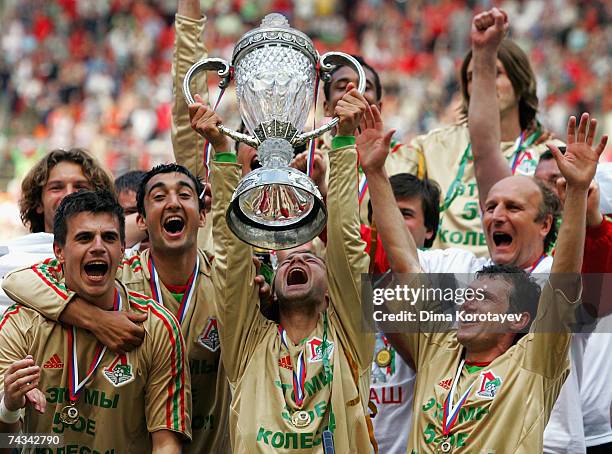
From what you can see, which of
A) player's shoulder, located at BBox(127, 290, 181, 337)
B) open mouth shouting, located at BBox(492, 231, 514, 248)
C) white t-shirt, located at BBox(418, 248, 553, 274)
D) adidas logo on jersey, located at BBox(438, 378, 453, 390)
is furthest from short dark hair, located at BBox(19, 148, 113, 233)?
adidas logo on jersey, located at BBox(438, 378, 453, 390)

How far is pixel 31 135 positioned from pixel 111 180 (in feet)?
36.4

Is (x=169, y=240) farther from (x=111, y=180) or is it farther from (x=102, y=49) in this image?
(x=102, y=49)

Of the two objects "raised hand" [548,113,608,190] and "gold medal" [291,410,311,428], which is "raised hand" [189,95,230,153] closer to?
"gold medal" [291,410,311,428]

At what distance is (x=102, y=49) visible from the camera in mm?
18922

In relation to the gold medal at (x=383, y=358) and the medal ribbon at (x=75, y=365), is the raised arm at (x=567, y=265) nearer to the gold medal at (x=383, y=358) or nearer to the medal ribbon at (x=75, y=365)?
the gold medal at (x=383, y=358)

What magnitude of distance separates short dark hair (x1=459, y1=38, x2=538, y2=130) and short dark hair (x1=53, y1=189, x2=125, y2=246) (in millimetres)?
2135

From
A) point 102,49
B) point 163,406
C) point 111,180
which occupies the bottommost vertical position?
point 163,406

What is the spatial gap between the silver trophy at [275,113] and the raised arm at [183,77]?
1120 mm

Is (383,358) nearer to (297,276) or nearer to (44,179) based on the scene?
(297,276)

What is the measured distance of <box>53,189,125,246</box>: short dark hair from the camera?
5.07 metres

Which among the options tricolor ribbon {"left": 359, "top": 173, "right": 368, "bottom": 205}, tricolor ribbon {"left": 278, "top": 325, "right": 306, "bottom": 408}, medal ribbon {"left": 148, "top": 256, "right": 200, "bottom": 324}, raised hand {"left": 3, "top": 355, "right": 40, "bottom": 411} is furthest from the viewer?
tricolor ribbon {"left": 359, "top": 173, "right": 368, "bottom": 205}

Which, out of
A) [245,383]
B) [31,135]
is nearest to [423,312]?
[245,383]

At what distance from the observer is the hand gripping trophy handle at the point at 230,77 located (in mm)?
4668

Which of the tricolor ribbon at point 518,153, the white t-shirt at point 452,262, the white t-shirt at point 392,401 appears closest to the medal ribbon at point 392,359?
the white t-shirt at point 392,401
